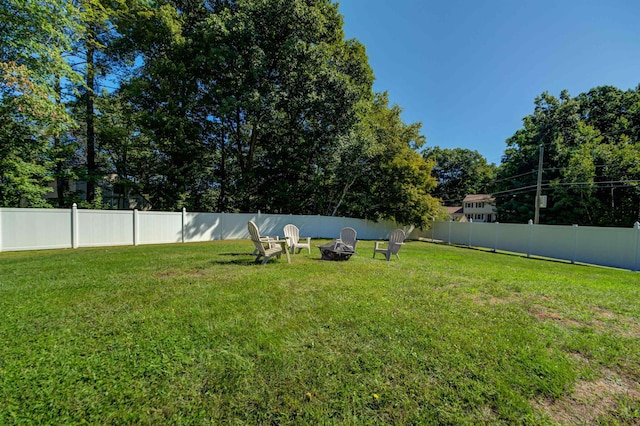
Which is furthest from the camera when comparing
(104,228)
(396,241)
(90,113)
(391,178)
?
(391,178)

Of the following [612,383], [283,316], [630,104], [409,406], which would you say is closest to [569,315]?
[612,383]

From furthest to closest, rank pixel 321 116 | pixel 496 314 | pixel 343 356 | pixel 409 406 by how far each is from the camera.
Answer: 1. pixel 321 116
2. pixel 496 314
3. pixel 343 356
4. pixel 409 406

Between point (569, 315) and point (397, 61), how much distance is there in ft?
57.5

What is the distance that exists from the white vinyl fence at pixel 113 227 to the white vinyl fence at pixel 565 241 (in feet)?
39.6

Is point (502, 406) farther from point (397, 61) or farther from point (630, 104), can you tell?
point (630, 104)

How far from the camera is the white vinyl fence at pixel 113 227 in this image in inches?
347

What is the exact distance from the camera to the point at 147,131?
14.9 m

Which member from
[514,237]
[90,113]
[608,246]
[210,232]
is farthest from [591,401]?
[90,113]

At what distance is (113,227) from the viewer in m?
10.4

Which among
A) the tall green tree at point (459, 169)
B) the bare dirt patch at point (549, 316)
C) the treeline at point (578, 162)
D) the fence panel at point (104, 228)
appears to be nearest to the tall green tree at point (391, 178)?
the treeline at point (578, 162)

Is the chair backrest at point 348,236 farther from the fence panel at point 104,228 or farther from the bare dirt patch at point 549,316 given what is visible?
the fence panel at point 104,228

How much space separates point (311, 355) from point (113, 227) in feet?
36.3

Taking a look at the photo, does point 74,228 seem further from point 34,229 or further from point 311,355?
point 311,355

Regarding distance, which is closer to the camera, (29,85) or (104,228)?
(29,85)
